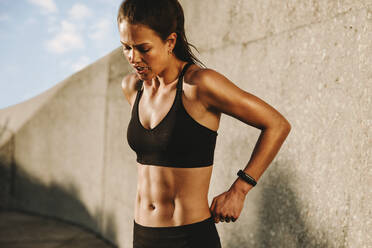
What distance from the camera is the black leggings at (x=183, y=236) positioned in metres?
1.45

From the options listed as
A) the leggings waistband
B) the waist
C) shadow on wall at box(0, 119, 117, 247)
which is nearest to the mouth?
the waist

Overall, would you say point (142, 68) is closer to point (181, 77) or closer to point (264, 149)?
point (181, 77)

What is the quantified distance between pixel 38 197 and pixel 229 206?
5676 mm

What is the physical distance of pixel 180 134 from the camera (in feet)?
4.59

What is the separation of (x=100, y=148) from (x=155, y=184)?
138 inches

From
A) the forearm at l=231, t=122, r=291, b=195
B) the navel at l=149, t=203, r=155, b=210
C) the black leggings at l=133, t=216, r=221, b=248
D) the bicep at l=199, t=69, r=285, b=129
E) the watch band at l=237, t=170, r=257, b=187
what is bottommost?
the black leggings at l=133, t=216, r=221, b=248

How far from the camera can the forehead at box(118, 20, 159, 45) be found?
141 centimetres

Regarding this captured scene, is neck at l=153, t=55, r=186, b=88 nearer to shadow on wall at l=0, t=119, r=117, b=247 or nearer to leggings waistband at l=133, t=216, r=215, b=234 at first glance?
leggings waistband at l=133, t=216, r=215, b=234

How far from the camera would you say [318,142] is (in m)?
1.74

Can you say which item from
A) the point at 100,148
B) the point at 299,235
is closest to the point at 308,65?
the point at 299,235

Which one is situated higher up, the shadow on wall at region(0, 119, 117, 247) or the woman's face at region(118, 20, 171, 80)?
the woman's face at region(118, 20, 171, 80)

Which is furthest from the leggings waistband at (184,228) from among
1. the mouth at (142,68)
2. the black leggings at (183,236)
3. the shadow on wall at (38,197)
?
the shadow on wall at (38,197)

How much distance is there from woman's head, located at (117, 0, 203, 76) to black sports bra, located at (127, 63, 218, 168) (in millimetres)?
184

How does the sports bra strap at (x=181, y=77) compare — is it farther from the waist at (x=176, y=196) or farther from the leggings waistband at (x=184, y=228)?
the leggings waistband at (x=184, y=228)
